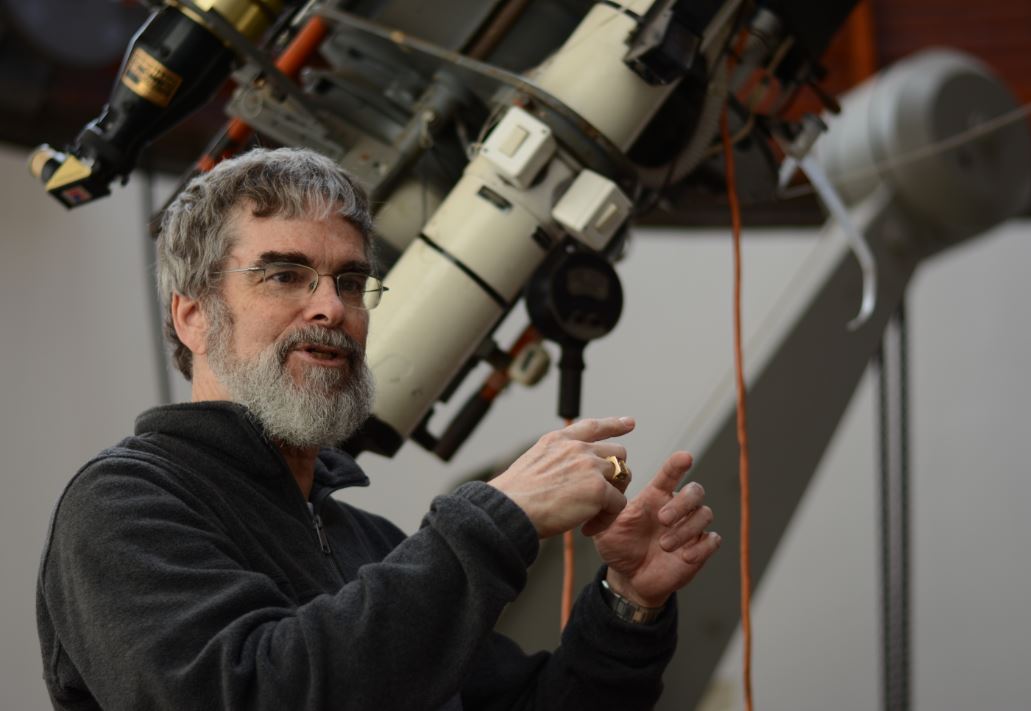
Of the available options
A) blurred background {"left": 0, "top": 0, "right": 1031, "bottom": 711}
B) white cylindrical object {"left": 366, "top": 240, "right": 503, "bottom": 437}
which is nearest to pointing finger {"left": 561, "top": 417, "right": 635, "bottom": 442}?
white cylindrical object {"left": 366, "top": 240, "right": 503, "bottom": 437}

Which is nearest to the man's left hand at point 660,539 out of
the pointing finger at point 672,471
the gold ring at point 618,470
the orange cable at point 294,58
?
the pointing finger at point 672,471

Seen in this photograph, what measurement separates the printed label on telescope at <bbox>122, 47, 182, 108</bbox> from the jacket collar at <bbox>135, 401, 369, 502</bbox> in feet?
1.82

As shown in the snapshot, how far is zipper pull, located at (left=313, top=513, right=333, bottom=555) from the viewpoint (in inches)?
45.1

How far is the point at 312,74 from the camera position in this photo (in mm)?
1632

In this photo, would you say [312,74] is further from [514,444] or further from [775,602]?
[775,602]

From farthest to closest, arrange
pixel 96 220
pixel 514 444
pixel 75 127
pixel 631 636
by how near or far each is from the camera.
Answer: pixel 514 444
pixel 96 220
pixel 75 127
pixel 631 636

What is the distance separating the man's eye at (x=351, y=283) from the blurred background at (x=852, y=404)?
3.05 meters

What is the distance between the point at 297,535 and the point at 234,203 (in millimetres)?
301

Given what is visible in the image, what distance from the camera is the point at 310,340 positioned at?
1123 mm

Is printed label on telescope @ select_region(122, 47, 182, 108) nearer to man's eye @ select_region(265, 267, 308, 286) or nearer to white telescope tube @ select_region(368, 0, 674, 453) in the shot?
white telescope tube @ select_region(368, 0, 674, 453)

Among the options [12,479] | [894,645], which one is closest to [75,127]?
[12,479]

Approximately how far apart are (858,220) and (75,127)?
2632 mm

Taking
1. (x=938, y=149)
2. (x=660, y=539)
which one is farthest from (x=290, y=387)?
(x=938, y=149)

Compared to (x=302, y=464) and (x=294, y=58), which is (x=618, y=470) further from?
(x=294, y=58)
